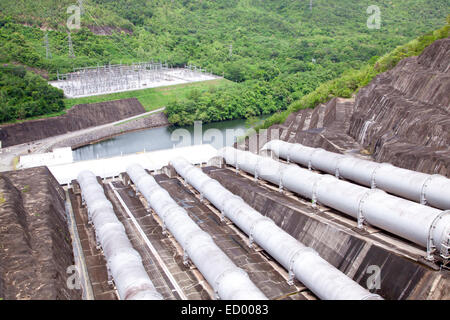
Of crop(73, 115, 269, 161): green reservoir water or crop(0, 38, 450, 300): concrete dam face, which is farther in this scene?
crop(73, 115, 269, 161): green reservoir water

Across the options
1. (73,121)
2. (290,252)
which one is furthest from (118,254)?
(73,121)

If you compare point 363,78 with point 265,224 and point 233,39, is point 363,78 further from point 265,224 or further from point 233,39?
point 233,39

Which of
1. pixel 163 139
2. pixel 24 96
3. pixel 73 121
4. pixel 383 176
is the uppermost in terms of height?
pixel 383 176

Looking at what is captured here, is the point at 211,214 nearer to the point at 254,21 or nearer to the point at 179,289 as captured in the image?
the point at 179,289

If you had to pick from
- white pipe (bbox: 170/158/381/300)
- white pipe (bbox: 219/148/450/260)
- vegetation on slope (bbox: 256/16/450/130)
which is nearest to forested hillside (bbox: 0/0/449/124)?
vegetation on slope (bbox: 256/16/450/130)

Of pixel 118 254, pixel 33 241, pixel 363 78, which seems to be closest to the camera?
pixel 118 254

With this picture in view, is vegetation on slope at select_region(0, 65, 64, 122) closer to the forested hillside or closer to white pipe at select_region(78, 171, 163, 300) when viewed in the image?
the forested hillside
